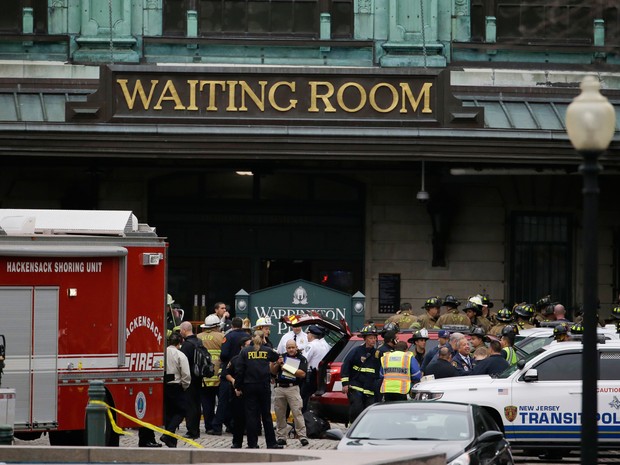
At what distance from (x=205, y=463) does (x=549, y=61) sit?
1993 centimetres

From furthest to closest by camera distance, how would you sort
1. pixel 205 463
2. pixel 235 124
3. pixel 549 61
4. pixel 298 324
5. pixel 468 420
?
pixel 549 61 < pixel 235 124 < pixel 298 324 < pixel 468 420 < pixel 205 463

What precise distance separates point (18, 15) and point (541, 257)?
12.2 m

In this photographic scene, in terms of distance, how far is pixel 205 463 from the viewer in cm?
1242

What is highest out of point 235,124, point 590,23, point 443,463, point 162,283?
point 590,23

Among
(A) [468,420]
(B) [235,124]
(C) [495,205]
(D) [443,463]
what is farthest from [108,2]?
(D) [443,463]

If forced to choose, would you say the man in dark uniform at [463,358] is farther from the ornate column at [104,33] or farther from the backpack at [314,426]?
the ornate column at [104,33]

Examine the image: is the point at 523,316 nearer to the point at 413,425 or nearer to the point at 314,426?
the point at 314,426

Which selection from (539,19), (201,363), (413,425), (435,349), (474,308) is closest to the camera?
(413,425)

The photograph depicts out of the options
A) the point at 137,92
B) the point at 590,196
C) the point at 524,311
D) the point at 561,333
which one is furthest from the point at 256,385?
the point at 137,92

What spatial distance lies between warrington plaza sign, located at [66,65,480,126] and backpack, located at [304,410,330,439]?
26.4 ft

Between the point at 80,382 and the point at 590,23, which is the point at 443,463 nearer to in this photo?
the point at 80,382

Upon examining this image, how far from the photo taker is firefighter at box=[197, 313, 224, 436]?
22531 mm

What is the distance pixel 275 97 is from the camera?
28.4 m

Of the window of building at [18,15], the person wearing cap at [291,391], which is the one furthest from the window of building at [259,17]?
the person wearing cap at [291,391]
